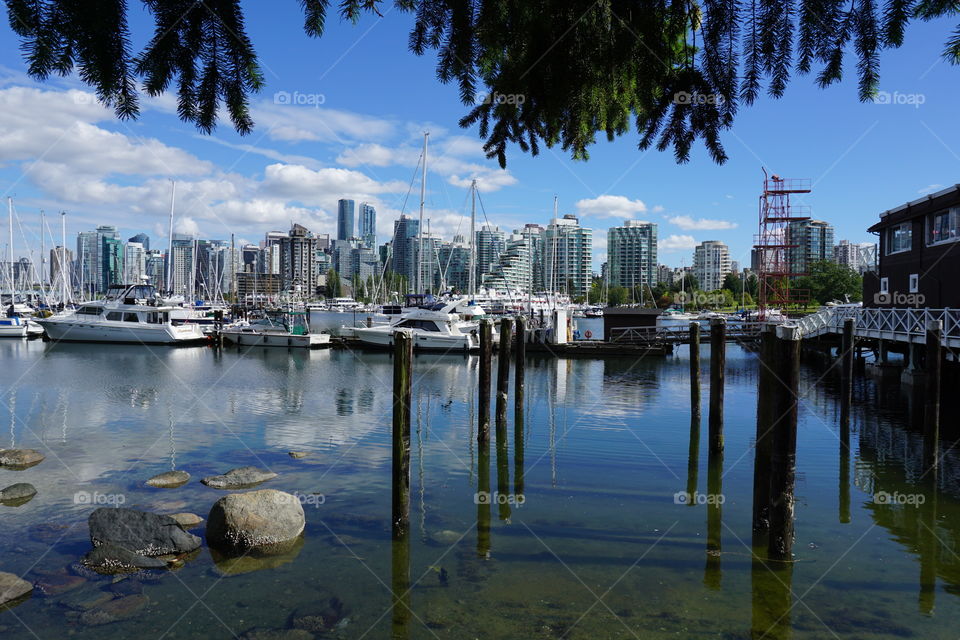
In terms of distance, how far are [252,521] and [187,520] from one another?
174 cm

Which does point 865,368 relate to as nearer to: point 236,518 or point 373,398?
point 373,398

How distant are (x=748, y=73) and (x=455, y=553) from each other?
8689mm

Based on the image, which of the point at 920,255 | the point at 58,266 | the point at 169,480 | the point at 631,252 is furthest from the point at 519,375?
the point at 631,252

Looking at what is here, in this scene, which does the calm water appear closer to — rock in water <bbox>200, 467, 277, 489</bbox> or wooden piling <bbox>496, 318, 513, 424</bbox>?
rock in water <bbox>200, 467, 277, 489</bbox>

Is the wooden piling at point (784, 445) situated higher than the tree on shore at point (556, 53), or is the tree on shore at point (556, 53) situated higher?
the tree on shore at point (556, 53)

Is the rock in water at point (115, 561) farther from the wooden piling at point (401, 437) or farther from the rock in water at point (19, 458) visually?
the rock in water at point (19, 458)

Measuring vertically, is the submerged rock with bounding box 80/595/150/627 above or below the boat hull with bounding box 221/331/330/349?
below

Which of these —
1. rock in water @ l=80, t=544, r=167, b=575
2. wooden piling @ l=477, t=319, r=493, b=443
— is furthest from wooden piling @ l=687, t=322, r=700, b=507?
rock in water @ l=80, t=544, r=167, b=575

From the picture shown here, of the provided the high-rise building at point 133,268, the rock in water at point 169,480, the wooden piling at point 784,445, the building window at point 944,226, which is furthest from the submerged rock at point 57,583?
the high-rise building at point 133,268

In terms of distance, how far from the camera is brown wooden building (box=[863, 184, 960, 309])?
26.8m

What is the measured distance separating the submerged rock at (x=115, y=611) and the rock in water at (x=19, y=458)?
902 cm

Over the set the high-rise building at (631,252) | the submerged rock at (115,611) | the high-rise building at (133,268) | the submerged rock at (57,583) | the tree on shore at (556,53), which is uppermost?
the high-rise building at (631,252)

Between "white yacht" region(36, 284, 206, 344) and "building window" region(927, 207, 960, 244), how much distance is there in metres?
50.0

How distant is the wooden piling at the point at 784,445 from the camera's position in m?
9.88
